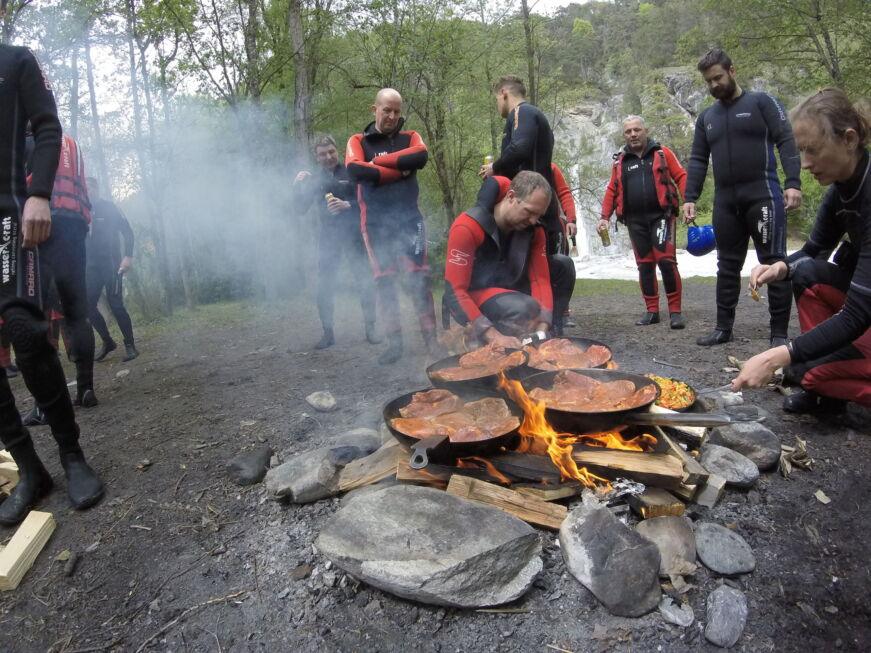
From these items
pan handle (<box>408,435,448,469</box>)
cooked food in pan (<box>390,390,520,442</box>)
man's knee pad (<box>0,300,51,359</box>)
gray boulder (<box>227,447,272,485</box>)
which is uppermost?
man's knee pad (<box>0,300,51,359</box>)

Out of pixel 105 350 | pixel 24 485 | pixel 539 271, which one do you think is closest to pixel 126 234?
pixel 105 350

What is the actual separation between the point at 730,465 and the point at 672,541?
1.87 ft

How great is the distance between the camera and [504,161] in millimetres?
4523

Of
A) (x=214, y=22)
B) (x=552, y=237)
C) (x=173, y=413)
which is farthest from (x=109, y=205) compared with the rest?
(x=214, y=22)

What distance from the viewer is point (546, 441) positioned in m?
2.35

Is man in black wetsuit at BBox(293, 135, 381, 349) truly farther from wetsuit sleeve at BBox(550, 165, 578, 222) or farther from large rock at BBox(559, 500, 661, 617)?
large rock at BBox(559, 500, 661, 617)

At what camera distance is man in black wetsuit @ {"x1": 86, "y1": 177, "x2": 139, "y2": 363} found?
5.59m

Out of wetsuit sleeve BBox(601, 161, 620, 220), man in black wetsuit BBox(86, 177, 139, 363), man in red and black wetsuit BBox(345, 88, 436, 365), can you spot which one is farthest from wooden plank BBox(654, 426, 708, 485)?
man in black wetsuit BBox(86, 177, 139, 363)

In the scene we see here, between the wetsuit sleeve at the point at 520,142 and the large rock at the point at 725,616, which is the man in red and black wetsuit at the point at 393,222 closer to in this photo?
the wetsuit sleeve at the point at 520,142

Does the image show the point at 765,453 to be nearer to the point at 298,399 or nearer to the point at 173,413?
the point at 298,399

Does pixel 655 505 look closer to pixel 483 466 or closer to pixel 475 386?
pixel 483 466

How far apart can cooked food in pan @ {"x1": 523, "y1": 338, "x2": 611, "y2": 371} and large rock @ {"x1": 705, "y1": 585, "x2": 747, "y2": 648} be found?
137 cm

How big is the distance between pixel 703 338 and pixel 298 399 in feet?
12.0

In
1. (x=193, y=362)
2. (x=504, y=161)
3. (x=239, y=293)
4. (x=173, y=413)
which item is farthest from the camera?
(x=239, y=293)
